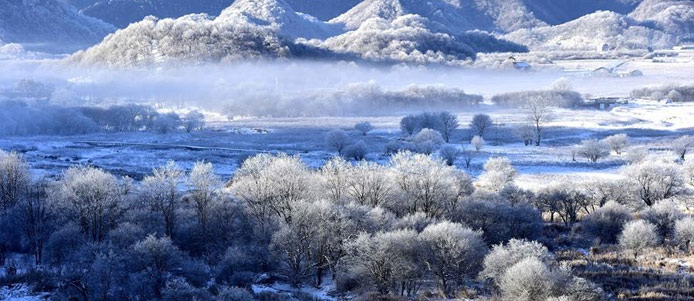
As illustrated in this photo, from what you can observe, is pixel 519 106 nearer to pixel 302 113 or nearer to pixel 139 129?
pixel 302 113

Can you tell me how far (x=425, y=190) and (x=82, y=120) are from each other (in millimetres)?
78587

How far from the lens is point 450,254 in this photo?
30.8 metres

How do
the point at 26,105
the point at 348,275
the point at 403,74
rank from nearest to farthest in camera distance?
the point at 348,275
the point at 26,105
the point at 403,74

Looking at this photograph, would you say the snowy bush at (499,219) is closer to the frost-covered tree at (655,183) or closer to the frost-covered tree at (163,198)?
the frost-covered tree at (655,183)

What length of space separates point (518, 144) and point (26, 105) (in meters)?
83.3

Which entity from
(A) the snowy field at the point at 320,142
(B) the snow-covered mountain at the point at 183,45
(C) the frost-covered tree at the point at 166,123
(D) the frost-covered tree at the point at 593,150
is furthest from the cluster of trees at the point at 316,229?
(B) the snow-covered mountain at the point at 183,45

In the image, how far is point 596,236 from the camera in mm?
40812

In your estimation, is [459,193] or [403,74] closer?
[459,193]

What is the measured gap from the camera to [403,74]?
18938 cm

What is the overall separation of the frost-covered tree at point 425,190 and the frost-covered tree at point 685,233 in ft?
40.8

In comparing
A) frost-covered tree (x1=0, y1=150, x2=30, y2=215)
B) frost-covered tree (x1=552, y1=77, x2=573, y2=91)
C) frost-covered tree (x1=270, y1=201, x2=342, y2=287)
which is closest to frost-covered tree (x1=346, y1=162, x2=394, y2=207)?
frost-covered tree (x1=270, y1=201, x2=342, y2=287)

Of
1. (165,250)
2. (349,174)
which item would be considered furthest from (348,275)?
(349,174)

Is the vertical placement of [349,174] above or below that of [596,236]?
above

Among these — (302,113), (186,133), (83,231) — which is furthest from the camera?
(302,113)
